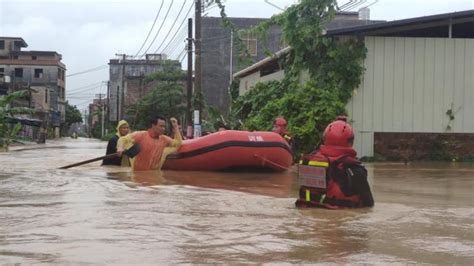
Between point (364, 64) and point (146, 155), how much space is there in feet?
27.4

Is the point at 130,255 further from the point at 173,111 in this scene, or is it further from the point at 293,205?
the point at 173,111

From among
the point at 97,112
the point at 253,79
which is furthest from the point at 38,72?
the point at 253,79

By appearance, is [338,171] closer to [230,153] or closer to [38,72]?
[230,153]

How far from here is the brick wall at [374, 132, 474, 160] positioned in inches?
739

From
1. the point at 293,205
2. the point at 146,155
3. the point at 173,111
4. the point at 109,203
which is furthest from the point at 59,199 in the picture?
the point at 173,111

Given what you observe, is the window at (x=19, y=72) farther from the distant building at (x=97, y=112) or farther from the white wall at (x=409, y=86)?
the white wall at (x=409, y=86)

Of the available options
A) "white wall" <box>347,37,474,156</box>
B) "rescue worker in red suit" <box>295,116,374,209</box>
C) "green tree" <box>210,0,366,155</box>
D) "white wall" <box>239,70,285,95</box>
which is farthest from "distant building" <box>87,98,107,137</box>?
"rescue worker in red suit" <box>295,116,374,209</box>

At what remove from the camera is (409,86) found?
61.4 feet

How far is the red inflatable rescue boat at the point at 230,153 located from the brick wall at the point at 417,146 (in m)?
6.06

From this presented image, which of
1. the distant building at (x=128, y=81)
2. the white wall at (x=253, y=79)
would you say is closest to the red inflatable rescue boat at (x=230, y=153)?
the white wall at (x=253, y=79)

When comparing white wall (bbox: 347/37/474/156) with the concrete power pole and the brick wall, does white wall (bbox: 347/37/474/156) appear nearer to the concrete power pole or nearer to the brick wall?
the brick wall

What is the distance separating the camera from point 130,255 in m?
4.81

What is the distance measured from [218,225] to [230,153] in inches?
281

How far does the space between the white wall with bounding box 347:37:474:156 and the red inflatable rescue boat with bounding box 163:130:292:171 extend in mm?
5765
